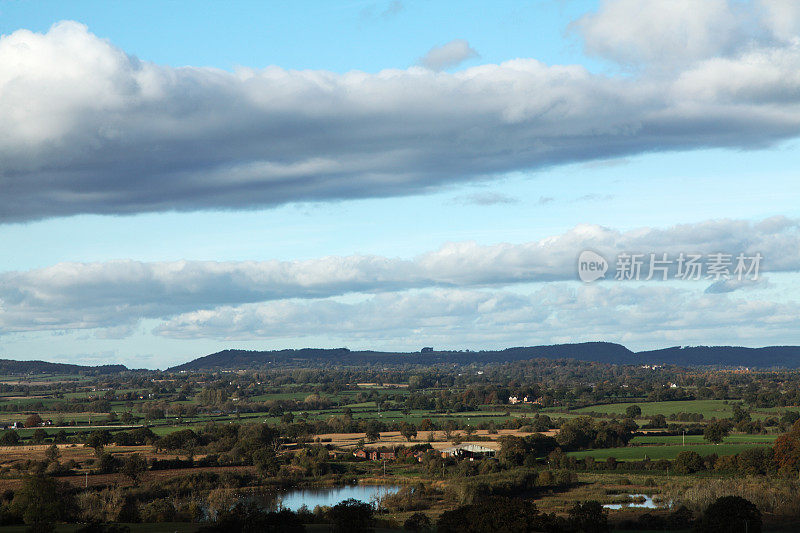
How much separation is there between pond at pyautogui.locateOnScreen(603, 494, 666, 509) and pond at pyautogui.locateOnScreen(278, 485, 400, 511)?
23325 millimetres

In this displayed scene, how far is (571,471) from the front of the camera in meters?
97.6

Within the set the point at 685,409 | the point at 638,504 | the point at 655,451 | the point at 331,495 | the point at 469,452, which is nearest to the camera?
the point at 638,504

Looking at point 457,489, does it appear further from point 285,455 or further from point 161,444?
point 161,444

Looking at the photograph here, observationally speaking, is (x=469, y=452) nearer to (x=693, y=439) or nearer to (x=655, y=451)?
(x=655, y=451)

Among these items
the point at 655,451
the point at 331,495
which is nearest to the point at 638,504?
the point at 331,495

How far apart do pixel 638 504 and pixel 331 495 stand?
3242cm

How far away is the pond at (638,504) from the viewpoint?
245ft

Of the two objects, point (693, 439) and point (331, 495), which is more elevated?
point (693, 439)

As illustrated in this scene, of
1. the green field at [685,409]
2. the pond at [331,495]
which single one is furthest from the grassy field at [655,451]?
the green field at [685,409]

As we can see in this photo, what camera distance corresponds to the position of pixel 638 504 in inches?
3081

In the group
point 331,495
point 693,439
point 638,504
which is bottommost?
point 331,495

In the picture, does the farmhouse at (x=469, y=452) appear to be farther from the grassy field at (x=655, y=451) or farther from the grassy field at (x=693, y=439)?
A: the grassy field at (x=693, y=439)

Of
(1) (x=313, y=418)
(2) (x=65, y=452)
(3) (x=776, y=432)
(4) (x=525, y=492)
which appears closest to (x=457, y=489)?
(4) (x=525, y=492)

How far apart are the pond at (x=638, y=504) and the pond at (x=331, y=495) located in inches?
918
